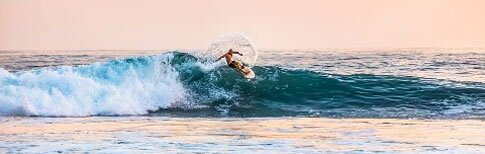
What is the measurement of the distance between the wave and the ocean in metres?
0.03

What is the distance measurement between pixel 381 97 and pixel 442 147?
10858 millimetres

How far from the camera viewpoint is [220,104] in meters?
20.6

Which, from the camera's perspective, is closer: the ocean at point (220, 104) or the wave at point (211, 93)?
the ocean at point (220, 104)

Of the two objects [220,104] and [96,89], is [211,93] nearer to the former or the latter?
[220,104]

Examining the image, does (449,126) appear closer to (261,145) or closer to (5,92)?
(261,145)

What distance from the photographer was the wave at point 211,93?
1878 centimetres

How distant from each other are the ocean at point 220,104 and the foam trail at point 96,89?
1.1 inches

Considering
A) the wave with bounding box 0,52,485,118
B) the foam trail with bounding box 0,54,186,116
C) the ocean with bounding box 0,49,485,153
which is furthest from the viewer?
the wave with bounding box 0,52,485,118

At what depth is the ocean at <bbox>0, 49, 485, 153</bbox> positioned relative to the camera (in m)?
11.7

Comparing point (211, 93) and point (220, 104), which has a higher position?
point (211, 93)

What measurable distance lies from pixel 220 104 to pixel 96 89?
3.31m

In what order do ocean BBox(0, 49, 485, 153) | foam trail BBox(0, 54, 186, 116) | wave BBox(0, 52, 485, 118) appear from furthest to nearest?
wave BBox(0, 52, 485, 118) → foam trail BBox(0, 54, 186, 116) → ocean BBox(0, 49, 485, 153)

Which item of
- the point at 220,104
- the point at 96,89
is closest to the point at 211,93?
the point at 220,104

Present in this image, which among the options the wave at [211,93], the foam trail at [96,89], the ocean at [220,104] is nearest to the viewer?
the ocean at [220,104]
